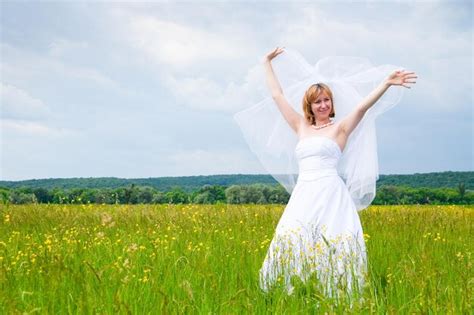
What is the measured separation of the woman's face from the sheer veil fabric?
0.40m

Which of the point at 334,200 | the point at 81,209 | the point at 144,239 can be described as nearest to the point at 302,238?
the point at 334,200

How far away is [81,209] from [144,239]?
4.60 m

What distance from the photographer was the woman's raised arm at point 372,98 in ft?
21.5

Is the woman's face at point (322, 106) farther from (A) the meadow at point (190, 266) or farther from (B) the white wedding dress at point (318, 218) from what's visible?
(A) the meadow at point (190, 266)

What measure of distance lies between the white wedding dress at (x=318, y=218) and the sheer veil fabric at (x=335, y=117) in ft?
2.58

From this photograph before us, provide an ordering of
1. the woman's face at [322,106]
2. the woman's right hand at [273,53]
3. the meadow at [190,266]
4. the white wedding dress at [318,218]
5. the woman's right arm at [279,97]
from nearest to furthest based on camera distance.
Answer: the meadow at [190,266] → the white wedding dress at [318,218] → the woman's face at [322,106] → the woman's right arm at [279,97] → the woman's right hand at [273,53]

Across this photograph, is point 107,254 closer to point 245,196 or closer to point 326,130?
point 326,130

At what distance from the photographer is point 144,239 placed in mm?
8664

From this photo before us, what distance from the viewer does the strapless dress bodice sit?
6.45m

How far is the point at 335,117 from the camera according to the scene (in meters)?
7.32

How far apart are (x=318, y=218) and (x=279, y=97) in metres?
1.83

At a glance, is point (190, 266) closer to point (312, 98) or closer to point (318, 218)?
point (318, 218)

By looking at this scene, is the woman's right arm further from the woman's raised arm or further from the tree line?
the tree line

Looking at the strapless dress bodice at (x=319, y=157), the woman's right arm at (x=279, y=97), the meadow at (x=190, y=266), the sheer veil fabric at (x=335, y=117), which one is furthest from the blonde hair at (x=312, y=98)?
the meadow at (x=190, y=266)
